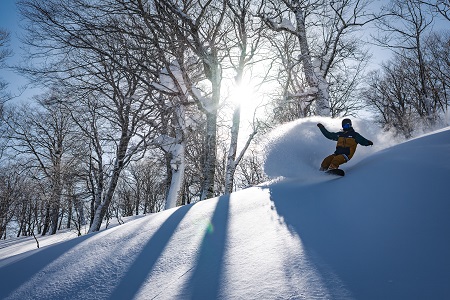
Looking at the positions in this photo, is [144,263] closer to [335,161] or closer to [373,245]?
[373,245]

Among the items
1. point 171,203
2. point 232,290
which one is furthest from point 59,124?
point 232,290

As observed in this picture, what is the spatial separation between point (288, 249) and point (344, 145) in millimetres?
2716

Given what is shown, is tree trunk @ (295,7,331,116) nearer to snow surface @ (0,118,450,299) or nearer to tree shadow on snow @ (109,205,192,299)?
snow surface @ (0,118,450,299)

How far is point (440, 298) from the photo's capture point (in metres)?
0.93

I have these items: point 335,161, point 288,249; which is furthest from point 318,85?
point 288,249

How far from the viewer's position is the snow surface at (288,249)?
1.15 meters

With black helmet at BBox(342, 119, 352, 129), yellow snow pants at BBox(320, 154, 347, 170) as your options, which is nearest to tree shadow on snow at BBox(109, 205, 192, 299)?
yellow snow pants at BBox(320, 154, 347, 170)

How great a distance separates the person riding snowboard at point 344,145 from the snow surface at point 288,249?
61 centimetres

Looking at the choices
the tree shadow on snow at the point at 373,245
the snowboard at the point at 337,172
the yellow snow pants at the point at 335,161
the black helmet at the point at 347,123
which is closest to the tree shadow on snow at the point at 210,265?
the tree shadow on snow at the point at 373,245

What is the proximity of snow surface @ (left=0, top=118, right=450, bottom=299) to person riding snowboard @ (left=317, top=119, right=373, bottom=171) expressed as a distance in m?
0.61

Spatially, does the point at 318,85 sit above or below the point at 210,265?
above

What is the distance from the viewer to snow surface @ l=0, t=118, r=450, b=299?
45.3 inches

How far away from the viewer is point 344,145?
368cm

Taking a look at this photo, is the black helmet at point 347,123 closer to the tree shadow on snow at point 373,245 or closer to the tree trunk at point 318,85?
the tree shadow on snow at point 373,245
